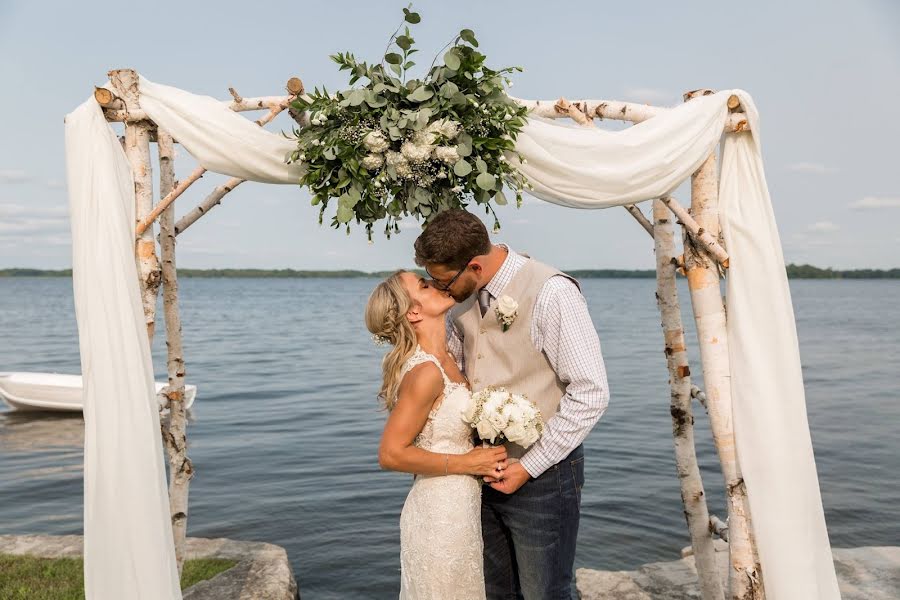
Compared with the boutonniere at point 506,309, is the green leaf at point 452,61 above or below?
above

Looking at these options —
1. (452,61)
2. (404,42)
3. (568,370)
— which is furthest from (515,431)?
(404,42)

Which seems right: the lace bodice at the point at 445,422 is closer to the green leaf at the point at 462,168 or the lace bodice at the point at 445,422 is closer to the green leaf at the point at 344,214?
the green leaf at the point at 344,214

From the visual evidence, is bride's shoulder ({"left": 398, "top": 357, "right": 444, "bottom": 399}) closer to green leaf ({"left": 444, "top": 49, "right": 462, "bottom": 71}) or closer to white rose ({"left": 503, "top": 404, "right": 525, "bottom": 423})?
white rose ({"left": 503, "top": 404, "right": 525, "bottom": 423})

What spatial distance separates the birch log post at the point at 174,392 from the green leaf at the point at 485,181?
2060 mm

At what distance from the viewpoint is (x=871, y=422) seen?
14.6m

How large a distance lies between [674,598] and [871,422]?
450 inches

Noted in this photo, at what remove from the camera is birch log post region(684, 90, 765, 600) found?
379cm

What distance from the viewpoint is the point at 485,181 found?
11.3 feet

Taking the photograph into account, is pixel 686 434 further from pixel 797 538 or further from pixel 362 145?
pixel 362 145

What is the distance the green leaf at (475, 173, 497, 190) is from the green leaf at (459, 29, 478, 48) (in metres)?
0.57

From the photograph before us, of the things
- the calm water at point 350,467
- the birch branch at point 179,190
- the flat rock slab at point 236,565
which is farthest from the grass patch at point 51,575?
the birch branch at point 179,190

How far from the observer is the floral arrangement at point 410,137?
3389mm

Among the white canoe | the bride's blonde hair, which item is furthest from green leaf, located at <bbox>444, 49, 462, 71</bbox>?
the white canoe

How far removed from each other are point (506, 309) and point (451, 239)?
39cm
